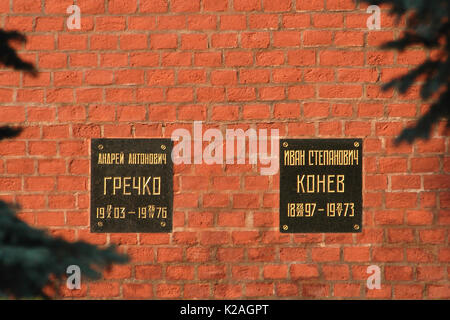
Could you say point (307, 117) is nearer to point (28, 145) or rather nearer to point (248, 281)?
point (248, 281)

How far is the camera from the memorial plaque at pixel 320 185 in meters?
2.83

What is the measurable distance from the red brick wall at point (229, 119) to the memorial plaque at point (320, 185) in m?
0.04

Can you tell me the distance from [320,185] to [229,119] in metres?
0.55

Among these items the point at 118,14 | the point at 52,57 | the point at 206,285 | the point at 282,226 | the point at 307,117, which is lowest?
the point at 206,285

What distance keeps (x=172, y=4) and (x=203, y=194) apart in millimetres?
930

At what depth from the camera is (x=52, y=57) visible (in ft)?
9.22

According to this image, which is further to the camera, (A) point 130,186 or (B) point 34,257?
(A) point 130,186

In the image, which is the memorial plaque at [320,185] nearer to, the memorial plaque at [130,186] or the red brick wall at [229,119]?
the red brick wall at [229,119]

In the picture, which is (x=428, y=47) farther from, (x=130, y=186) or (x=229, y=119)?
(x=130, y=186)

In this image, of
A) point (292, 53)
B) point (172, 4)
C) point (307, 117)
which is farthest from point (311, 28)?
point (172, 4)

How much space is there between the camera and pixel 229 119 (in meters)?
2.81

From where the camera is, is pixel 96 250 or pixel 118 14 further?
pixel 118 14

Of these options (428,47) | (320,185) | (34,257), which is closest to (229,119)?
(320,185)

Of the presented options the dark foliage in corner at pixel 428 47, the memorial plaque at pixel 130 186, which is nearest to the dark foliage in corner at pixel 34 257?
the dark foliage in corner at pixel 428 47
